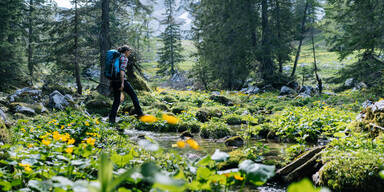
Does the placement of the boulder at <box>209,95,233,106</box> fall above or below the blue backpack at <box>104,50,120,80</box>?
below

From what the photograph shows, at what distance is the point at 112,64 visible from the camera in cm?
706

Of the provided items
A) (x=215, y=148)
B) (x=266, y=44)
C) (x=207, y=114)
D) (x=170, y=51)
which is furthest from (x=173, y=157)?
(x=170, y=51)

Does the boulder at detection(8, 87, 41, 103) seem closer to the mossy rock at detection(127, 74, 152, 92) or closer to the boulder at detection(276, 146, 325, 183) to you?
the mossy rock at detection(127, 74, 152, 92)

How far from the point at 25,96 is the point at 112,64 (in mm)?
6796

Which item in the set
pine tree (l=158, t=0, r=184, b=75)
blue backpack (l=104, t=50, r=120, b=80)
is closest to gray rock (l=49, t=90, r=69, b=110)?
blue backpack (l=104, t=50, r=120, b=80)

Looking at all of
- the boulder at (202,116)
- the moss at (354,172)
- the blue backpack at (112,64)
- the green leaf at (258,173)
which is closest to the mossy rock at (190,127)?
the boulder at (202,116)

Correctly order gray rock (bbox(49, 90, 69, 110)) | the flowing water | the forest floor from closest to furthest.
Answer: the forest floor
the flowing water
gray rock (bbox(49, 90, 69, 110))

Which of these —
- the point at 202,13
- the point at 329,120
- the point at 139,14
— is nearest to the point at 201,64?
the point at 202,13

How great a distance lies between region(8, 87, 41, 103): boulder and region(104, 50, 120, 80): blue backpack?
5997mm

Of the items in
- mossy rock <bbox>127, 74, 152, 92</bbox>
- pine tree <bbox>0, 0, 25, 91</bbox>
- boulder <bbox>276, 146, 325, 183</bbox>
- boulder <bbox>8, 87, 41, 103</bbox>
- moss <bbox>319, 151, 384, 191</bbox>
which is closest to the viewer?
moss <bbox>319, 151, 384, 191</bbox>

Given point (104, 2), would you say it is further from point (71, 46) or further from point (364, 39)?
point (364, 39)

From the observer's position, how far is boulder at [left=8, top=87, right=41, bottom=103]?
1102 cm

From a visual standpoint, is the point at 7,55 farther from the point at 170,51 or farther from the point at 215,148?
the point at 170,51

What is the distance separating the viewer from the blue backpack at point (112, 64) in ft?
23.0
